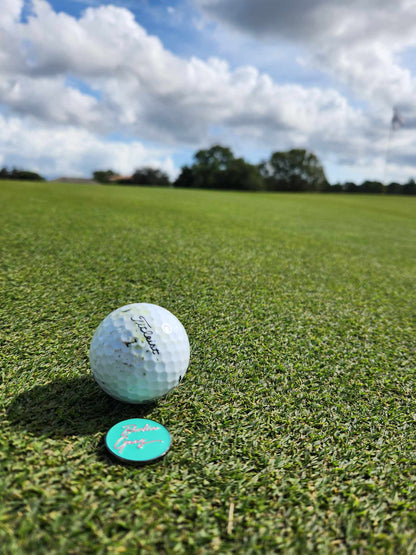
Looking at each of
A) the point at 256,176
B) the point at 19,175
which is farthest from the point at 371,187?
the point at 19,175

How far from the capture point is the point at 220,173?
194ft

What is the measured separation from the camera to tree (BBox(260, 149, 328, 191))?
69688 mm

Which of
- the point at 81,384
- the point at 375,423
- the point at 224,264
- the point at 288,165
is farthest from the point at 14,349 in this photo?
the point at 288,165

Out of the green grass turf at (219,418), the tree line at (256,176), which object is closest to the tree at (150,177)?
the tree line at (256,176)

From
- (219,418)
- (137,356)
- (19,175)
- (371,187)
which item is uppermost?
(371,187)

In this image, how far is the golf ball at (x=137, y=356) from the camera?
1.62 m

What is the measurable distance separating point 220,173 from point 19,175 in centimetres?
3020

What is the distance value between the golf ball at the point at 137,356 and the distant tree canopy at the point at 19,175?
40.7 m

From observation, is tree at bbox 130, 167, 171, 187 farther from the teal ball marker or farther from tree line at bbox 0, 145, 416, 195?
the teal ball marker

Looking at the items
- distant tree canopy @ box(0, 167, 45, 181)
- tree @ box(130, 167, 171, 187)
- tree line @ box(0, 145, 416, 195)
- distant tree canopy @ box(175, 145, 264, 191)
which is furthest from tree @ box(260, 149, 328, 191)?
distant tree canopy @ box(0, 167, 45, 181)

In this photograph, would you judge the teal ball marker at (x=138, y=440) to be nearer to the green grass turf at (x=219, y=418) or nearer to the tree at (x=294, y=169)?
the green grass turf at (x=219, y=418)

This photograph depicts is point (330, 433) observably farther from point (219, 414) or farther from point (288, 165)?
point (288, 165)

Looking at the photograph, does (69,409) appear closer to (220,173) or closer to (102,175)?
(220,173)

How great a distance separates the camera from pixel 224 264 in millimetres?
4035
